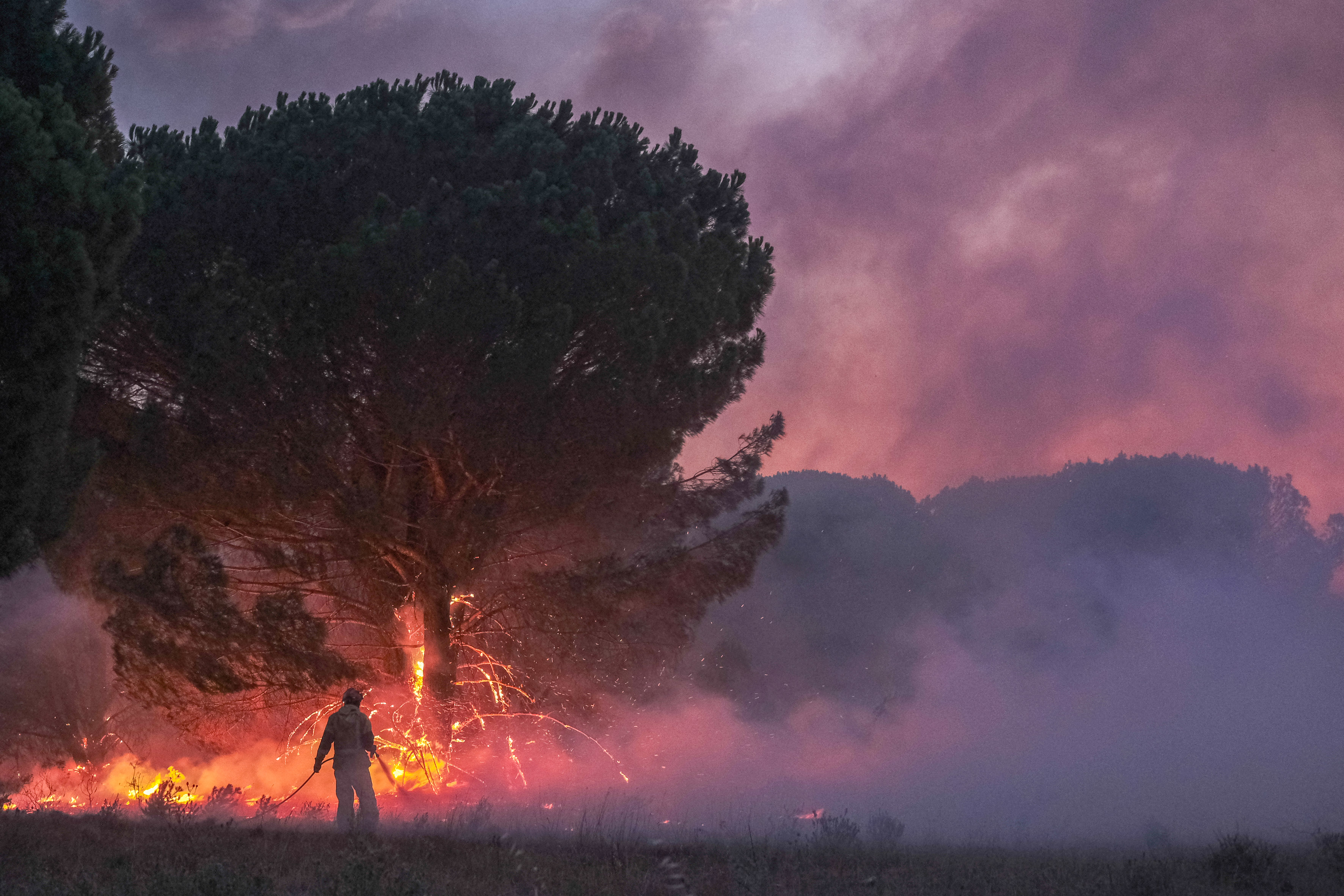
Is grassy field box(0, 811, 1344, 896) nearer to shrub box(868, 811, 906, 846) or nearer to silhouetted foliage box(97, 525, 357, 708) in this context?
shrub box(868, 811, 906, 846)

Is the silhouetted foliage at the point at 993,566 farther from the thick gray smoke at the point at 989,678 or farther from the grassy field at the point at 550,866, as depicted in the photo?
the grassy field at the point at 550,866

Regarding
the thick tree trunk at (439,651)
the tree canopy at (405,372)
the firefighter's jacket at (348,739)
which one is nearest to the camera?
the firefighter's jacket at (348,739)

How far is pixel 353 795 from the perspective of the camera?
41.0ft

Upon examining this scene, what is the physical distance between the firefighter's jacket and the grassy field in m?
1.00

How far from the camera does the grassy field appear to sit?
25.0ft

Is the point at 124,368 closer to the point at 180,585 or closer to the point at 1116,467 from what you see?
the point at 180,585

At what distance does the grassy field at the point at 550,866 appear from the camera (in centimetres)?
761

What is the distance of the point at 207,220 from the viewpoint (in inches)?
568

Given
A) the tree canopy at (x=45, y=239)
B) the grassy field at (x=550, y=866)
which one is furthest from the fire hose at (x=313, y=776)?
the tree canopy at (x=45, y=239)

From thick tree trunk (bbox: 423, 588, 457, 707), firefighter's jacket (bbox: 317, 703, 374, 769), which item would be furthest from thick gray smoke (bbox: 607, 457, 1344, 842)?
firefighter's jacket (bbox: 317, 703, 374, 769)

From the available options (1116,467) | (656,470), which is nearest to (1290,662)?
(1116,467)

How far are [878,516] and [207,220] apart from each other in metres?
41.6

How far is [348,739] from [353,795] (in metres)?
0.68

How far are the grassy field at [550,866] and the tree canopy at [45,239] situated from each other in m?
3.39
